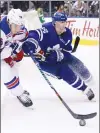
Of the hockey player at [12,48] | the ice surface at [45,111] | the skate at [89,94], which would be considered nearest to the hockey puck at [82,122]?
the ice surface at [45,111]

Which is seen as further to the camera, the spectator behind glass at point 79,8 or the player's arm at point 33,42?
the spectator behind glass at point 79,8

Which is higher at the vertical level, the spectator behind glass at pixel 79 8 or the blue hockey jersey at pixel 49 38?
the blue hockey jersey at pixel 49 38

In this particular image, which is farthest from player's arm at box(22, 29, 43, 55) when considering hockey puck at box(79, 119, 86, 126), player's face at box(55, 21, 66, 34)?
hockey puck at box(79, 119, 86, 126)

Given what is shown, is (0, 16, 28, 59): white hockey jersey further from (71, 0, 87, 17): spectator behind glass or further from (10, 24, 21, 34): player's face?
(71, 0, 87, 17): spectator behind glass

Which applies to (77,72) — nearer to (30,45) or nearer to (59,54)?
(59,54)

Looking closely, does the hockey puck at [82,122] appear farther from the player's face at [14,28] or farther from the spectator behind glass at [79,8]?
the spectator behind glass at [79,8]

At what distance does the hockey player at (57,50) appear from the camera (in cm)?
296

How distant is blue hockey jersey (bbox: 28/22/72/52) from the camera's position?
299 cm

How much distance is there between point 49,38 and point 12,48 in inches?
12.2

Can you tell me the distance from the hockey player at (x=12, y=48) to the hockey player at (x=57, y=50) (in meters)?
0.09

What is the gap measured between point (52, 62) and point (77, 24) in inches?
160

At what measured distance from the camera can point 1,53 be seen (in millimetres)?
2756

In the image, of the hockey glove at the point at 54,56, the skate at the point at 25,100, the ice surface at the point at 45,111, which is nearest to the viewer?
the ice surface at the point at 45,111

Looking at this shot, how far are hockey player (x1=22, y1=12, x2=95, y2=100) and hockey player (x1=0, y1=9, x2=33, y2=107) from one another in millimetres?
91
